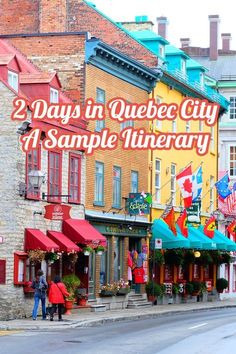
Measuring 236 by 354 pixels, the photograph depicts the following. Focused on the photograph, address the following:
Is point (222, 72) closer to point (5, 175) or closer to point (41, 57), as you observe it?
point (41, 57)

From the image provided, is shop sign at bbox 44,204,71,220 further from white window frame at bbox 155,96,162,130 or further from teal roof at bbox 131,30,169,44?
teal roof at bbox 131,30,169,44

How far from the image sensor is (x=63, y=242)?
Answer: 3512 cm

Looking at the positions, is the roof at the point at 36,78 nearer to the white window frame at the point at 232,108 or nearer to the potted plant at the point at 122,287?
the potted plant at the point at 122,287

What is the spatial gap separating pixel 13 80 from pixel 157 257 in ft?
49.0

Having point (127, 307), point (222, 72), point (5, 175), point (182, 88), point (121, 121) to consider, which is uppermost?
point (222, 72)

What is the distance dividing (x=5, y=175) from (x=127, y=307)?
1274 cm

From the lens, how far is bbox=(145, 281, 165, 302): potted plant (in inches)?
1812

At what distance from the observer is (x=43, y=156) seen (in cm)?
3509

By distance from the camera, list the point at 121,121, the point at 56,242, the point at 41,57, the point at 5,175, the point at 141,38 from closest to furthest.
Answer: the point at 5,175 → the point at 56,242 → the point at 41,57 → the point at 121,121 → the point at 141,38

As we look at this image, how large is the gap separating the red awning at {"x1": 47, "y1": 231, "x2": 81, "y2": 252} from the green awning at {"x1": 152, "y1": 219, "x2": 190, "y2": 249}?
10.8 meters

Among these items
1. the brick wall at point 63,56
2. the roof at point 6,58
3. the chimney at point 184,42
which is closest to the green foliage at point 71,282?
the brick wall at point 63,56

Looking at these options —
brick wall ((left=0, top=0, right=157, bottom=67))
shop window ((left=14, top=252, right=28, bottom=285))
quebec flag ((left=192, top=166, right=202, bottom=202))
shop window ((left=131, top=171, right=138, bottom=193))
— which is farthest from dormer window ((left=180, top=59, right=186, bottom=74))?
shop window ((left=14, top=252, right=28, bottom=285))

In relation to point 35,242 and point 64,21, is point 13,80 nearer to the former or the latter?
point 35,242

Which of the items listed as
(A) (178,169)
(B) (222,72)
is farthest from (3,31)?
(B) (222,72)
